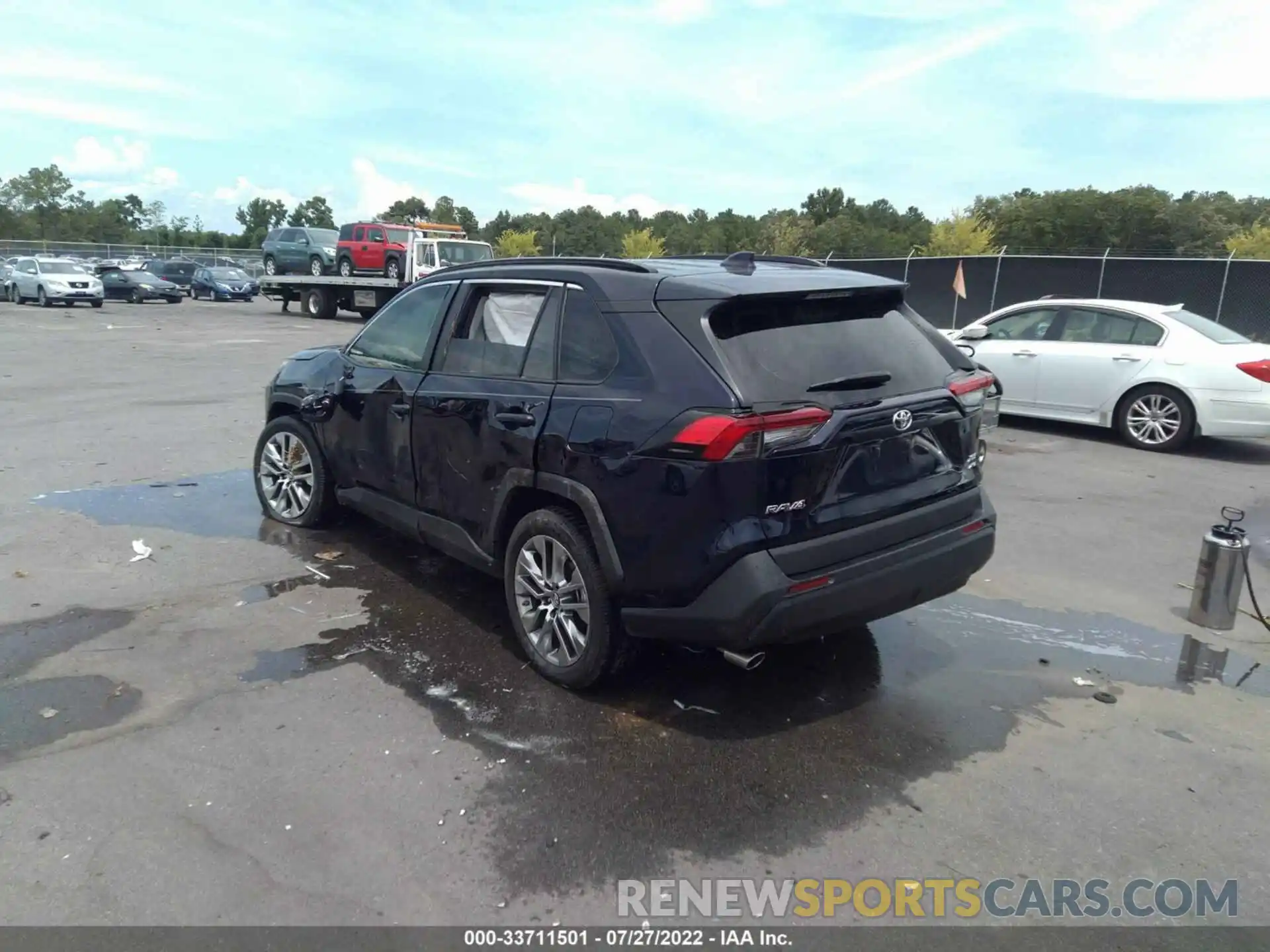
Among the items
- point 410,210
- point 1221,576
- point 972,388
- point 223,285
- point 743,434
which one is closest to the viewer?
point 743,434

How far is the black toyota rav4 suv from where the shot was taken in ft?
11.1

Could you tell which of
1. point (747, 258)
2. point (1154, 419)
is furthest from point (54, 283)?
point (747, 258)

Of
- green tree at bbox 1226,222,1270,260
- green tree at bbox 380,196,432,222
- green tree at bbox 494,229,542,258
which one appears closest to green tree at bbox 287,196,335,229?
green tree at bbox 380,196,432,222

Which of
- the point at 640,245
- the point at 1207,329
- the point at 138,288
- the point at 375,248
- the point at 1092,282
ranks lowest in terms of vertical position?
the point at 138,288

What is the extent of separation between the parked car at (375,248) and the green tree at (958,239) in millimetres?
32393

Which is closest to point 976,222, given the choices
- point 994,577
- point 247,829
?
point 994,577

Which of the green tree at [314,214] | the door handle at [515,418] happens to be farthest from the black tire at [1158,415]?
the green tree at [314,214]

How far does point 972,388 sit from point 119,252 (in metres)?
65.8

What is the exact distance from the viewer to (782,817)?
10.4 ft

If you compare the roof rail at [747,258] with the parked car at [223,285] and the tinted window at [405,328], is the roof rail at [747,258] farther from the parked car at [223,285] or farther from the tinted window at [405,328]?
the parked car at [223,285]

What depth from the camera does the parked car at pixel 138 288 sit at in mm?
35344

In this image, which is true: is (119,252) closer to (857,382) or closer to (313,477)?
(313,477)

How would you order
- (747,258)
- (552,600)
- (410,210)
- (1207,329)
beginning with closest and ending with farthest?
(552,600) → (747,258) → (1207,329) → (410,210)

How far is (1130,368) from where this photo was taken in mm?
9688
